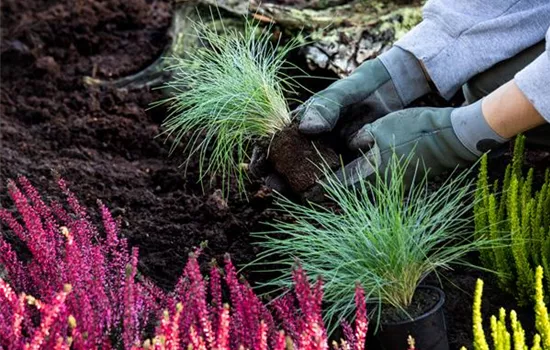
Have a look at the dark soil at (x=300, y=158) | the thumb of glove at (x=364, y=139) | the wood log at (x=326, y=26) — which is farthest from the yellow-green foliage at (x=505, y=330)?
the wood log at (x=326, y=26)

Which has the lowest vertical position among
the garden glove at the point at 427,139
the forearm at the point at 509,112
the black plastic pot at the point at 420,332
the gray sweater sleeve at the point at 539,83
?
the black plastic pot at the point at 420,332

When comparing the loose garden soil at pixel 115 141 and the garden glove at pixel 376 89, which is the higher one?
the garden glove at pixel 376 89

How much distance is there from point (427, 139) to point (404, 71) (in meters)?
0.43

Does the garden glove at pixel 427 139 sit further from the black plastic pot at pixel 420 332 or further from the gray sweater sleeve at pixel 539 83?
the black plastic pot at pixel 420 332

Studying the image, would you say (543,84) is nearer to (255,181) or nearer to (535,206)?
(535,206)

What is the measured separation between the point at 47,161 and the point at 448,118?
1710mm

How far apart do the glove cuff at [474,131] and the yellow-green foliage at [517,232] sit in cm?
7

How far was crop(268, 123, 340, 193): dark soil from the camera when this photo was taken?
109 inches

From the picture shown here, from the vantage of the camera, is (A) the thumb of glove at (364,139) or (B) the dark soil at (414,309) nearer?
(B) the dark soil at (414,309)

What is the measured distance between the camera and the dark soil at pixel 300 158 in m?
2.77

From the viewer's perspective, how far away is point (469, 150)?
2.56 meters

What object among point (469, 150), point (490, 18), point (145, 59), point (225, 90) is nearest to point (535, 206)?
point (469, 150)

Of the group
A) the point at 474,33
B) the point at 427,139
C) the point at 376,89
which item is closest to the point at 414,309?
the point at 427,139

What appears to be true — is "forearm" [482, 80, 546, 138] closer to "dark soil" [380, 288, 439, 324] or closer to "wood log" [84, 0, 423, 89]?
"dark soil" [380, 288, 439, 324]
